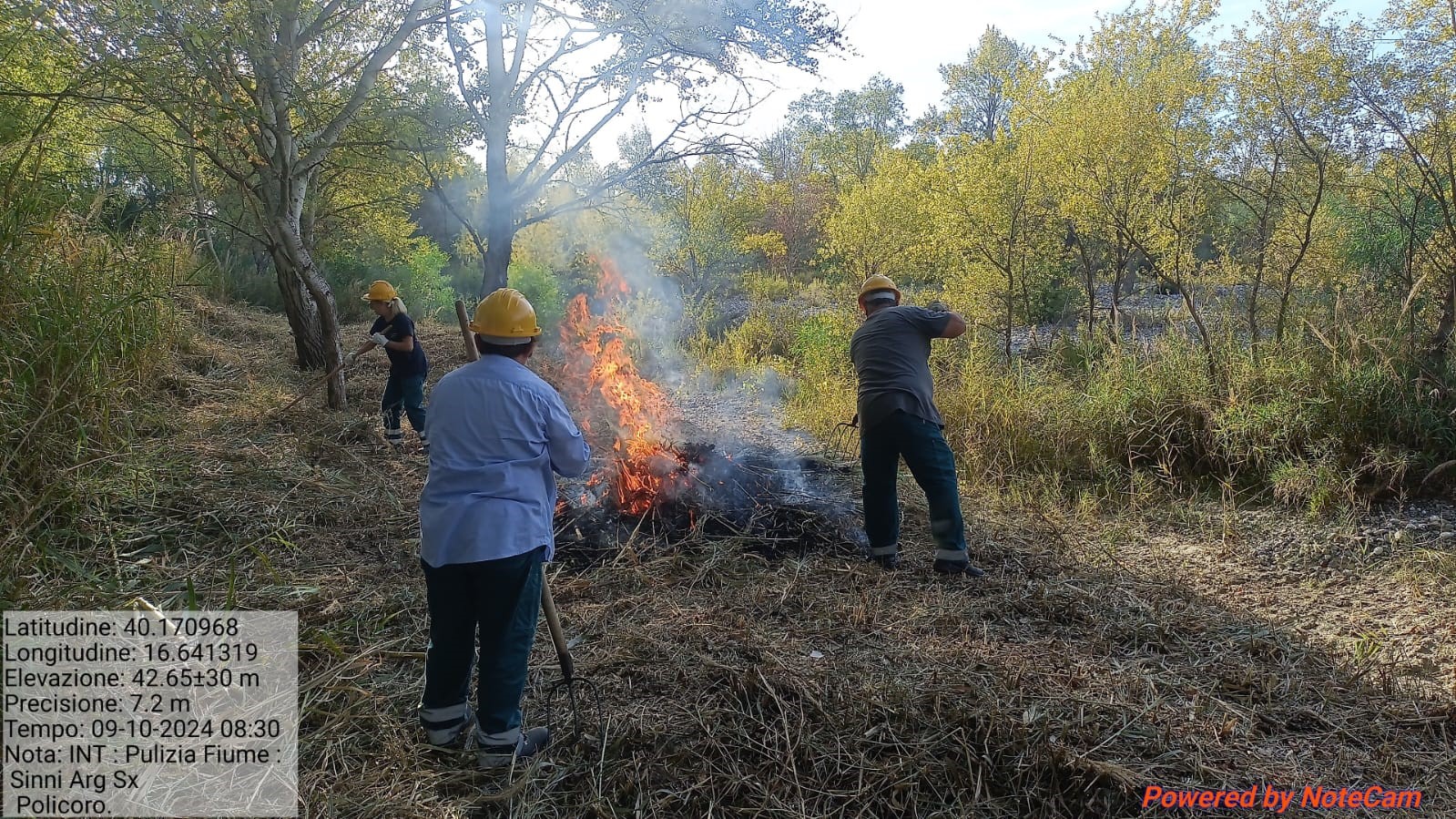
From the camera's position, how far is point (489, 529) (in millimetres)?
2215

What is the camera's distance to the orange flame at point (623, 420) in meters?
4.63

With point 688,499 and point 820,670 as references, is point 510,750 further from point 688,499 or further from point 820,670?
point 688,499

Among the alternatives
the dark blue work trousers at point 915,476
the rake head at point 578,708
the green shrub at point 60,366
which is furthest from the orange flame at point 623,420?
the green shrub at point 60,366

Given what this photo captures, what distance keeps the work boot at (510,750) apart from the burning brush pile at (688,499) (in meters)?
1.66

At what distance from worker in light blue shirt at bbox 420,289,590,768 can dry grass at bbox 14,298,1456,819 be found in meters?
0.17

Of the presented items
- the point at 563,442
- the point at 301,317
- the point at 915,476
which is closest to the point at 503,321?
the point at 563,442

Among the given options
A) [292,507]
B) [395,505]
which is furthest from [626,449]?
[292,507]

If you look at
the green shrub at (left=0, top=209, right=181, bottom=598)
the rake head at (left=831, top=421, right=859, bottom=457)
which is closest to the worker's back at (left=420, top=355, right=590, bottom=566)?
the green shrub at (left=0, top=209, right=181, bottom=598)

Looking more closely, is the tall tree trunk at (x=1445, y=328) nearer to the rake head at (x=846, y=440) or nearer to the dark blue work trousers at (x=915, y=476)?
the dark blue work trousers at (x=915, y=476)

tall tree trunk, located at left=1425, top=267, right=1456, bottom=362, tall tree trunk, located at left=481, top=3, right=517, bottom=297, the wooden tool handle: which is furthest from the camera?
tall tree trunk, located at left=481, top=3, right=517, bottom=297

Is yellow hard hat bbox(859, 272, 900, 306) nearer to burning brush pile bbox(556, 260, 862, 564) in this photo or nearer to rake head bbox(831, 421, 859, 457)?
burning brush pile bbox(556, 260, 862, 564)

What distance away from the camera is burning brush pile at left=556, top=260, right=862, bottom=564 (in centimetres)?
436
